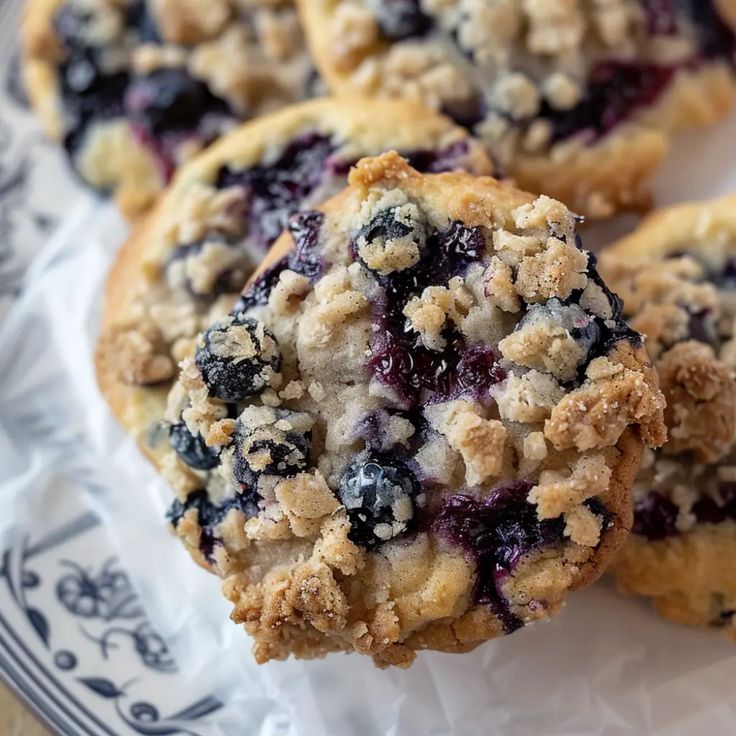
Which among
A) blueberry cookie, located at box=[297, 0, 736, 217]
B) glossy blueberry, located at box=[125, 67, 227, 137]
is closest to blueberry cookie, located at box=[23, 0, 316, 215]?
glossy blueberry, located at box=[125, 67, 227, 137]

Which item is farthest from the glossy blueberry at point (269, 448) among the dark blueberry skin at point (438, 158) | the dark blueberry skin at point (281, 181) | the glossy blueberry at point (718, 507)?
the glossy blueberry at point (718, 507)

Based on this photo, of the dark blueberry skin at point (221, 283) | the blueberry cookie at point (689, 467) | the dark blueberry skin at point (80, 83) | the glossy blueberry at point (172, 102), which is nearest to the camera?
the blueberry cookie at point (689, 467)

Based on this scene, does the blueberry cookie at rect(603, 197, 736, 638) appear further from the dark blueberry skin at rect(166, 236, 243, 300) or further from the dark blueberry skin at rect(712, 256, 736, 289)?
the dark blueberry skin at rect(166, 236, 243, 300)

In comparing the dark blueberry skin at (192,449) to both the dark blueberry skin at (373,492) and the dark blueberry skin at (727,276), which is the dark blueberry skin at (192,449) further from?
the dark blueberry skin at (727,276)

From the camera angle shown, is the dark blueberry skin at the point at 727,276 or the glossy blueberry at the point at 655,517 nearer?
the glossy blueberry at the point at 655,517

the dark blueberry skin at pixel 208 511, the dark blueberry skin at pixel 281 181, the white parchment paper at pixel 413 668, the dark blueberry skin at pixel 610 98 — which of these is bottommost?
the white parchment paper at pixel 413 668

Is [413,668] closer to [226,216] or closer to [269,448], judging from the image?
[269,448]

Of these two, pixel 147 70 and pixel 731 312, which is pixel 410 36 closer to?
pixel 147 70
